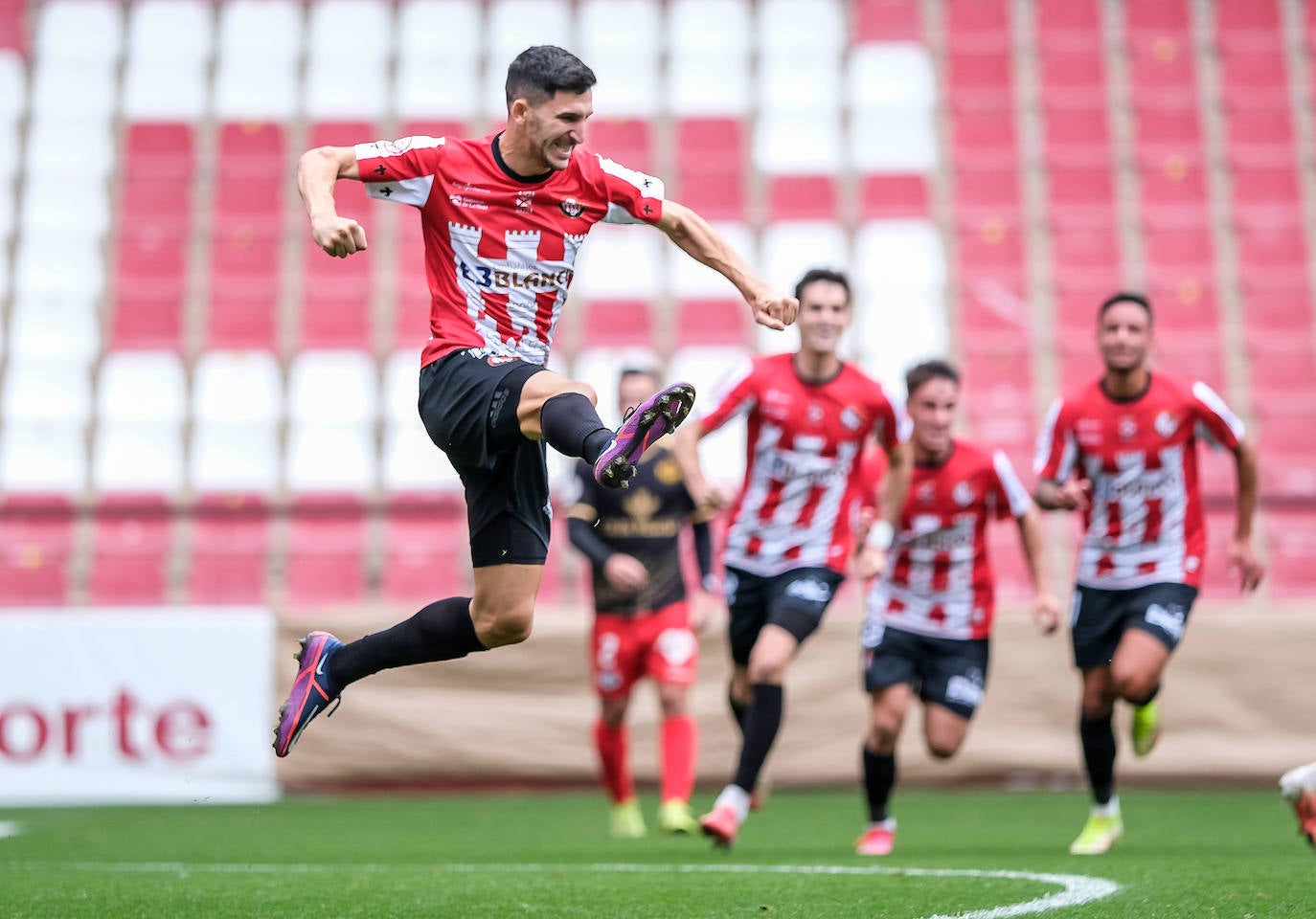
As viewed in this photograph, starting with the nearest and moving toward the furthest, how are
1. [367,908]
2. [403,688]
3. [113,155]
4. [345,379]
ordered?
[367,908] < [403,688] < [345,379] < [113,155]

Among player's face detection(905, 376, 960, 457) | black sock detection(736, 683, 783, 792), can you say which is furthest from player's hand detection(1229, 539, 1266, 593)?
black sock detection(736, 683, 783, 792)

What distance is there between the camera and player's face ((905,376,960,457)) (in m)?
7.36

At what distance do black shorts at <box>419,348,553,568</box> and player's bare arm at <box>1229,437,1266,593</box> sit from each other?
3325mm

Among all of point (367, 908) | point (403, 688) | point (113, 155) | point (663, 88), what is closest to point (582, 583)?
point (403, 688)

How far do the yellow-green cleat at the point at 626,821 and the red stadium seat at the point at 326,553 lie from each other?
15.9ft

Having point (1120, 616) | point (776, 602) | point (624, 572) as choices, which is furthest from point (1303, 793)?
point (624, 572)

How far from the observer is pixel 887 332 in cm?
1420

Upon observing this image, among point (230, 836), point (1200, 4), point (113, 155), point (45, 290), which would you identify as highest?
point (1200, 4)

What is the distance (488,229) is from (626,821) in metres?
4.10

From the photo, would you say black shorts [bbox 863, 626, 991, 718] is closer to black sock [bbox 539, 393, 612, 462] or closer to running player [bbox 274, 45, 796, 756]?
running player [bbox 274, 45, 796, 756]

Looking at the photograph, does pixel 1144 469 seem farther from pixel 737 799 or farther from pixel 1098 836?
pixel 737 799

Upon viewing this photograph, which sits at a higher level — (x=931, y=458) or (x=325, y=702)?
(x=931, y=458)

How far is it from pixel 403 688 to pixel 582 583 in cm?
208

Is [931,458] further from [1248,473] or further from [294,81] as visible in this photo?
[294,81]
